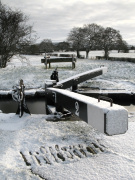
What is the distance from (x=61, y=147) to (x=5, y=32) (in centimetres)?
1786

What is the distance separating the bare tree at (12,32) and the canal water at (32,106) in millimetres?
9721

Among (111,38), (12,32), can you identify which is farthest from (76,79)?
(111,38)

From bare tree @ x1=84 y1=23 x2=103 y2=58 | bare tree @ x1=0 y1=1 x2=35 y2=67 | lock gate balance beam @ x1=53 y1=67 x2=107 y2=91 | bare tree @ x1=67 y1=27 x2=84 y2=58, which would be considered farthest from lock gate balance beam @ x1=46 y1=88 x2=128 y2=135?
bare tree @ x1=67 y1=27 x2=84 y2=58

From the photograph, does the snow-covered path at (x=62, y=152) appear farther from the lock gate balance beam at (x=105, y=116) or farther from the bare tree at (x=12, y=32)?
the bare tree at (x=12, y=32)

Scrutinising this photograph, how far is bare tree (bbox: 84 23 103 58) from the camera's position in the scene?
44.7 metres

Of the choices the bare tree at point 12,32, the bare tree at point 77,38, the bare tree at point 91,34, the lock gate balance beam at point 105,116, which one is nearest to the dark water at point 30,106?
the lock gate balance beam at point 105,116

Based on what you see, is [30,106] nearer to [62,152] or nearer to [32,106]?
[32,106]

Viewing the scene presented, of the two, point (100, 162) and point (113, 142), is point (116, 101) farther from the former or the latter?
point (100, 162)

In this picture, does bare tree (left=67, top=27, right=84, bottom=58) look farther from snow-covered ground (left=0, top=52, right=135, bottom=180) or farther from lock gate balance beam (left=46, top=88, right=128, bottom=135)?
lock gate balance beam (left=46, top=88, right=128, bottom=135)

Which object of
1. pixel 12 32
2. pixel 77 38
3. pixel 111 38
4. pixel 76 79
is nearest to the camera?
pixel 76 79

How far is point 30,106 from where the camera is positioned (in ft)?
34.8

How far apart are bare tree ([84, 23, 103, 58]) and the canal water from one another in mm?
34319

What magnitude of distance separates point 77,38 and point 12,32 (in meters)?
29.4

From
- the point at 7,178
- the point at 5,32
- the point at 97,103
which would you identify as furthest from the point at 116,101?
the point at 5,32
